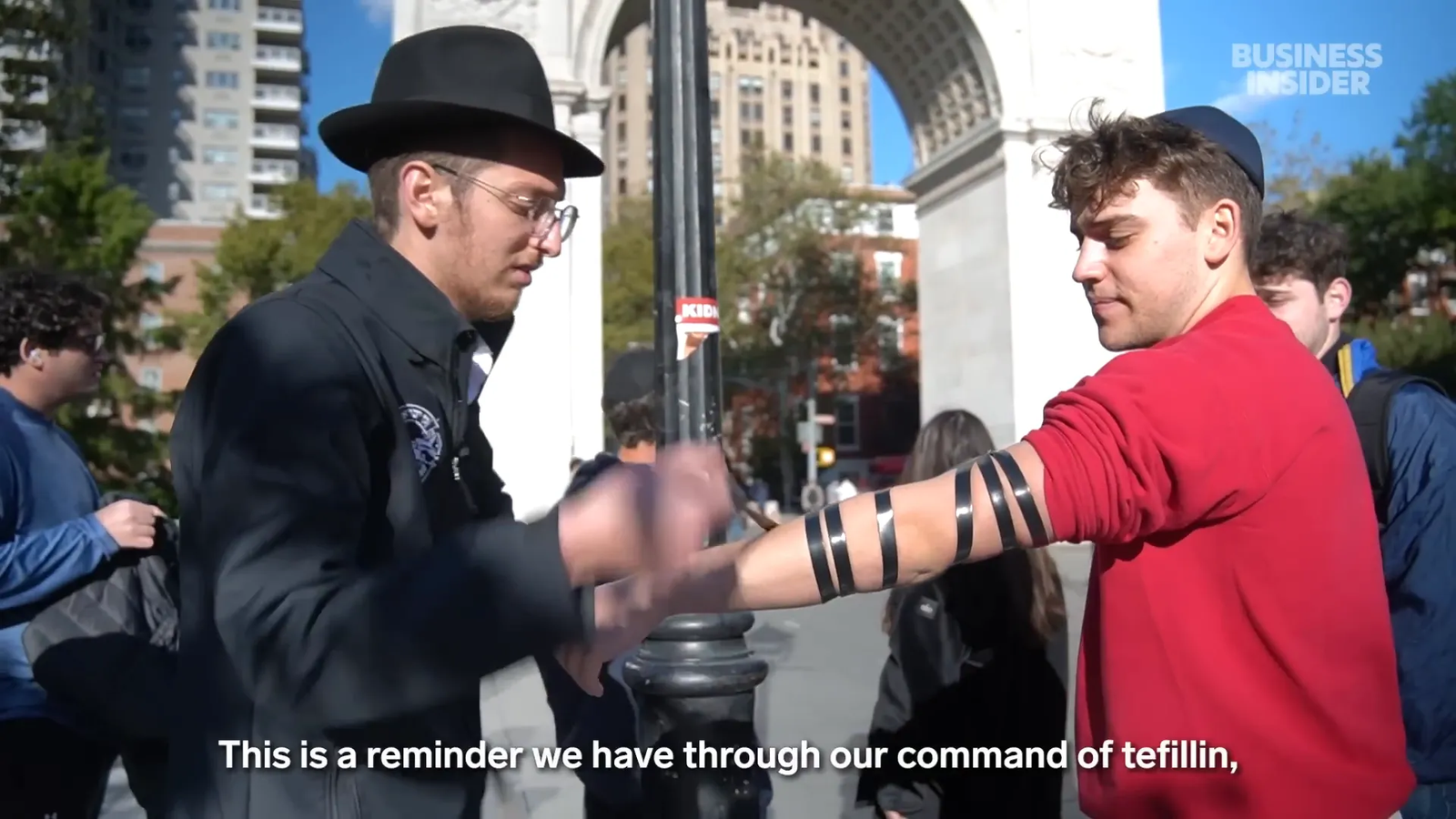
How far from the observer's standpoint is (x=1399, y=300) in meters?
38.6

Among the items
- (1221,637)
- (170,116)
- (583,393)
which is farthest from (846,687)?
(170,116)

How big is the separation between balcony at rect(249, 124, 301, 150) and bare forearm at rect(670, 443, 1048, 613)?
76497mm

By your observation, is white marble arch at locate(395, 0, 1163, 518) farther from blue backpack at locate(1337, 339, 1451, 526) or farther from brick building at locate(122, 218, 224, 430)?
brick building at locate(122, 218, 224, 430)

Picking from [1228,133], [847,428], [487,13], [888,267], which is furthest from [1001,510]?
[847,428]

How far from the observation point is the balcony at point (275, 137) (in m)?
70.2

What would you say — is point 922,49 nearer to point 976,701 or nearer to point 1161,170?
point 976,701

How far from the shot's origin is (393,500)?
4.60 ft

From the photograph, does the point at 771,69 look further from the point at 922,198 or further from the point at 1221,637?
the point at 1221,637

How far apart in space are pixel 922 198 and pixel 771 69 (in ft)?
299

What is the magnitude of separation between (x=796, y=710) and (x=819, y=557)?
20.4ft

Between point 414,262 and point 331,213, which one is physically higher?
point 331,213

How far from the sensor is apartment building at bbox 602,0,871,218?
99.7 metres

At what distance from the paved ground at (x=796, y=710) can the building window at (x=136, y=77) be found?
224 ft

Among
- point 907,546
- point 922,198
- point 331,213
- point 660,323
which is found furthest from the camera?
point 331,213
